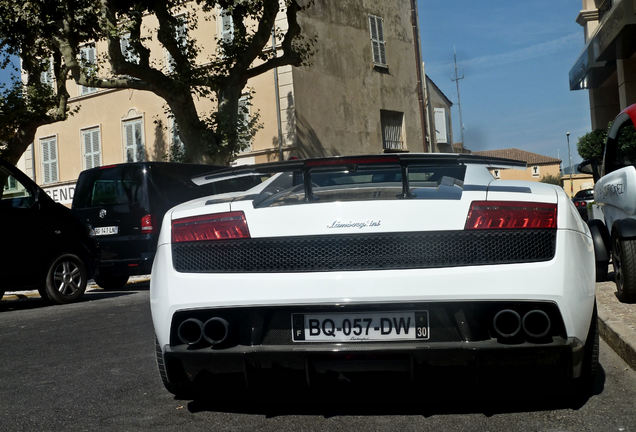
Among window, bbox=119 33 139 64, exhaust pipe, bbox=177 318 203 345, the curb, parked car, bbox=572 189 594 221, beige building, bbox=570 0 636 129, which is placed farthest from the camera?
parked car, bbox=572 189 594 221

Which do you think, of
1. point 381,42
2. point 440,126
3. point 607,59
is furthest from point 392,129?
point 607,59

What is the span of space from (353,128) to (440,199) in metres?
27.1

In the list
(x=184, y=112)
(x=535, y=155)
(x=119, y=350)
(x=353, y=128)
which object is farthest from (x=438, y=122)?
(x=535, y=155)

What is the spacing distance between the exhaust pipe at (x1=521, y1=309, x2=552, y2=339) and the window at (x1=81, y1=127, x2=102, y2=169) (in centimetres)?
2975

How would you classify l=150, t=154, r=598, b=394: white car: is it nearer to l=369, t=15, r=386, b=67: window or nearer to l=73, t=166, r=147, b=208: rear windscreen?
Answer: l=73, t=166, r=147, b=208: rear windscreen

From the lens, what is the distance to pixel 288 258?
341cm

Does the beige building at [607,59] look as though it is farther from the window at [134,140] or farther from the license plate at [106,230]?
the window at [134,140]

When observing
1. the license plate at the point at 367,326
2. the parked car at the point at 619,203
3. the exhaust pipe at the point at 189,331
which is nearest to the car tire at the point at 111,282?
the parked car at the point at 619,203

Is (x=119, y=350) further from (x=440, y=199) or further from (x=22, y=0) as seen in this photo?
(x=22, y=0)

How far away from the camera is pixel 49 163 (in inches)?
1292

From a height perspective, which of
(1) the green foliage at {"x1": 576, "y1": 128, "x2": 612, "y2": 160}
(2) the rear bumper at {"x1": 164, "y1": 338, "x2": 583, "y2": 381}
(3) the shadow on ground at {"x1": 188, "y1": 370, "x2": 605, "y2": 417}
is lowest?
(3) the shadow on ground at {"x1": 188, "y1": 370, "x2": 605, "y2": 417}

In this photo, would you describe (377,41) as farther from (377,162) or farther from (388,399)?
(377,162)

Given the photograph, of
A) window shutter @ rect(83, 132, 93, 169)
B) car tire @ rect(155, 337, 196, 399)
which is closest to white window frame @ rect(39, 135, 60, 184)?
window shutter @ rect(83, 132, 93, 169)

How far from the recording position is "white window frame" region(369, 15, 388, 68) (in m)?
32.1
